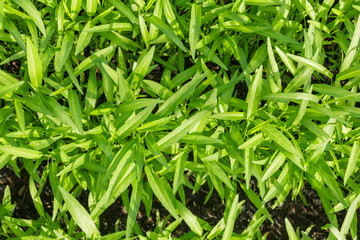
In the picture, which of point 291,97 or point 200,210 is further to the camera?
point 200,210

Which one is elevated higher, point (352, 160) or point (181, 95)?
point (181, 95)

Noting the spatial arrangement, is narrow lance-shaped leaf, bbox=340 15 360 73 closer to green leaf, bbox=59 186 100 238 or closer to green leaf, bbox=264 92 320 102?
green leaf, bbox=264 92 320 102

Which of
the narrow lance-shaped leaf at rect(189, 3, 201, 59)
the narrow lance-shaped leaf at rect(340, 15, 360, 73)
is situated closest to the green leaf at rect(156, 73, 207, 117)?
the narrow lance-shaped leaf at rect(189, 3, 201, 59)

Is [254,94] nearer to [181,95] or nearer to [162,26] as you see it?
[181,95]

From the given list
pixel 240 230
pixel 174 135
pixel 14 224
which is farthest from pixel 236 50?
pixel 14 224

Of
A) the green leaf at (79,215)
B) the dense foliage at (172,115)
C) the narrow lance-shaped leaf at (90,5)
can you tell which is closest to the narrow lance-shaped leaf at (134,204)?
the dense foliage at (172,115)

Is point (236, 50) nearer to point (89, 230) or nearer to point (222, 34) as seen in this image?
point (222, 34)

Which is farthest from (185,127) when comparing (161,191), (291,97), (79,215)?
(79,215)

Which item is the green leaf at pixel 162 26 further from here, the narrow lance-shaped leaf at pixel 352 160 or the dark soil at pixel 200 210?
the dark soil at pixel 200 210
